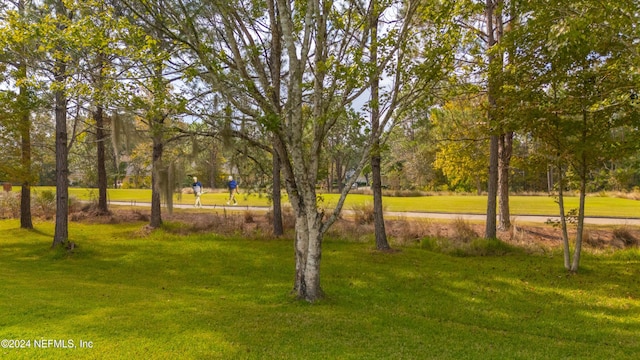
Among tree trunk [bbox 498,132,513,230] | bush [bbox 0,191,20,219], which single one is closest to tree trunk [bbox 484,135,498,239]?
tree trunk [bbox 498,132,513,230]

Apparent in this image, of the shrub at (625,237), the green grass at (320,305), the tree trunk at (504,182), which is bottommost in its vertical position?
the green grass at (320,305)

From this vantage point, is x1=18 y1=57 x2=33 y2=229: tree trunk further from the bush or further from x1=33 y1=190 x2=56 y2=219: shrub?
the bush

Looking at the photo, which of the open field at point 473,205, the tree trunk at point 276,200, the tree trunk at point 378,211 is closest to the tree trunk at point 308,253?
the tree trunk at point 378,211

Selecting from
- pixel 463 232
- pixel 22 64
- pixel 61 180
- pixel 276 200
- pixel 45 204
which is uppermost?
pixel 22 64

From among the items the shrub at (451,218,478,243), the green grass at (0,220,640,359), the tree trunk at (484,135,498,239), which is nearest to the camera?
the green grass at (0,220,640,359)

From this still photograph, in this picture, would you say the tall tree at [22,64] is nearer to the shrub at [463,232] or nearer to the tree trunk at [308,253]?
the tree trunk at [308,253]

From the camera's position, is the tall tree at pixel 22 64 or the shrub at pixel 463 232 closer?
the tall tree at pixel 22 64

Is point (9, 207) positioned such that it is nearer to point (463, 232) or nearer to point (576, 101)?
point (463, 232)

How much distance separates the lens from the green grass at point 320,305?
15.2ft

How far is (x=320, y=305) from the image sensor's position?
6.46 metres

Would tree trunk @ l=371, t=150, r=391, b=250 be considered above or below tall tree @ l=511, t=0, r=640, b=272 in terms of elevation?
below

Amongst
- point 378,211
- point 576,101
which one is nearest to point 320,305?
point 378,211

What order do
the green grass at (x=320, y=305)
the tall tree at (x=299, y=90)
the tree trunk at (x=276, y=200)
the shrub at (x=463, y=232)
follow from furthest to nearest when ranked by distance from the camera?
1. the tree trunk at (x=276, y=200)
2. the shrub at (x=463, y=232)
3. the tall tree at (x=299, y=90)
4. the green grass at (x=320, y=305)

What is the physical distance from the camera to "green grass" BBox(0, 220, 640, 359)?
15.2ft
